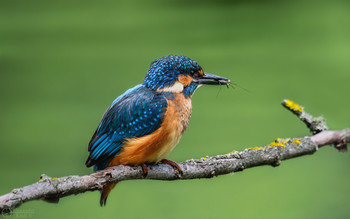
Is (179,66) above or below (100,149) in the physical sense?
above

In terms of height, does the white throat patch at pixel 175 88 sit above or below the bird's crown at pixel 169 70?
below

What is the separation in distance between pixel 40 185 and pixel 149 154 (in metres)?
0.47

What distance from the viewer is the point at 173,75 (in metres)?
1.76

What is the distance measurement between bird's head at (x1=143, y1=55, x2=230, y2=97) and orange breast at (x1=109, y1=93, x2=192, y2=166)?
46 mm

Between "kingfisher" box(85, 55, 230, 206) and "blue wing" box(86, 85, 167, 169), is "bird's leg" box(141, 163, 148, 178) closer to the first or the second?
"kingfisher" box(85, 55, 230, 206)

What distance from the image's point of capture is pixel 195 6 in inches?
187

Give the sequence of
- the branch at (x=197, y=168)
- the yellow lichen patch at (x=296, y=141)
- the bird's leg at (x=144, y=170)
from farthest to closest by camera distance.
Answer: the yellow lichen patch at (x=296, y=141) → the bird's leg at (x=144, y=170) → the branch at (x=197, y=168)

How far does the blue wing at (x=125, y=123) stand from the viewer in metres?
1.64

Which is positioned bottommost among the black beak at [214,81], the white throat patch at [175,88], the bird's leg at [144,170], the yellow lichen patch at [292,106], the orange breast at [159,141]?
the bird's leg at [144,170]

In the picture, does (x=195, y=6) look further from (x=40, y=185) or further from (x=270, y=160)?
(x=40, y=185)

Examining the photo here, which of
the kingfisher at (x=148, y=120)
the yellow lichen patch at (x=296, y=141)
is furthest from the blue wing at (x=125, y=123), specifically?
the yellow lichen patch at (x=296, y=141)

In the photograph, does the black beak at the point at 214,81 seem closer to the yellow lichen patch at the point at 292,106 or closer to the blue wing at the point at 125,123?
the blue wing at the point at 125,123

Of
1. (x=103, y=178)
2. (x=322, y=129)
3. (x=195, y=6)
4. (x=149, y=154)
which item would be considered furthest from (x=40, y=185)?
(x=195, y=6)

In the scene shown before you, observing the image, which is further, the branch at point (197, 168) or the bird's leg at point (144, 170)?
the bird's leg at point (144, 170)
